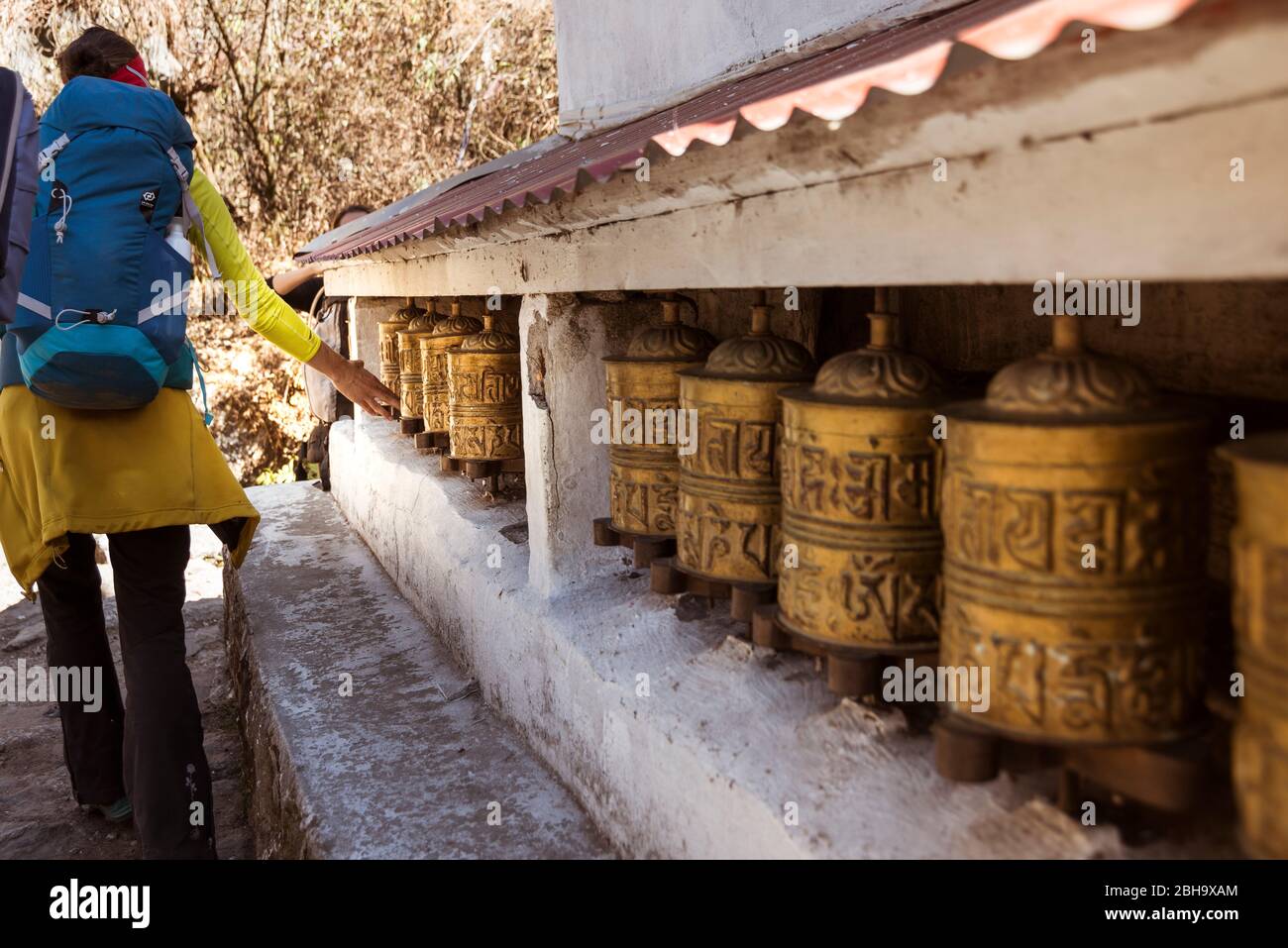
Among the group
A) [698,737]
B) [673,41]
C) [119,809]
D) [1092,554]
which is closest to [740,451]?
[698,737]

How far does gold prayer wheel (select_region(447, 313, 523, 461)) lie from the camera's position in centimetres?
432

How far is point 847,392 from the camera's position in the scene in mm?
2033

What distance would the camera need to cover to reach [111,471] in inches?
121

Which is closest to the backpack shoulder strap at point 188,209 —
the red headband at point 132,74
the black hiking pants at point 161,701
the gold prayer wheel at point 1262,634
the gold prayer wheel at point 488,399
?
the red headband at point 132,74

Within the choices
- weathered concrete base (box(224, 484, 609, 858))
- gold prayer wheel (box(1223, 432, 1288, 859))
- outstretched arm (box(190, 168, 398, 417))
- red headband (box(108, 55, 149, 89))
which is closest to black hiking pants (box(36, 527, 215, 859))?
weathered concrete base (box(224, 484, 609, 858))

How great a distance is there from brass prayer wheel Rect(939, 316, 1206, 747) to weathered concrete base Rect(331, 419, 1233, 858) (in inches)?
9.0

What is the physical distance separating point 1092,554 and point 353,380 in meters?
3.12

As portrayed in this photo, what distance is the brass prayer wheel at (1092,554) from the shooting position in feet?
5.11

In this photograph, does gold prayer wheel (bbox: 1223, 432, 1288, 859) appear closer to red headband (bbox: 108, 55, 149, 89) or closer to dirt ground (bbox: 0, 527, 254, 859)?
red headband (bbox: 108, 55, 149, 89)

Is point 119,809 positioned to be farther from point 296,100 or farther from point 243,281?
point 296,100

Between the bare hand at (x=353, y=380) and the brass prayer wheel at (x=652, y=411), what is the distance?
4.55 ft

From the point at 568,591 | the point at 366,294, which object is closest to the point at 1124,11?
the point at 568,591
